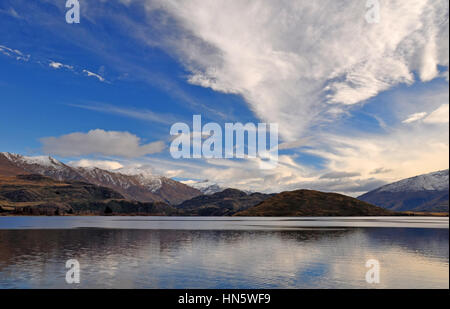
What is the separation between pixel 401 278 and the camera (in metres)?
52.2

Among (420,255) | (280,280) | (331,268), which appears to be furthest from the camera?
(420,255)

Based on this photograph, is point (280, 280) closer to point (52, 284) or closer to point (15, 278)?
point (52, 284)

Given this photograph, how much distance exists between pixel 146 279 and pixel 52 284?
40.2ft

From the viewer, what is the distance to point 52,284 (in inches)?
1825
